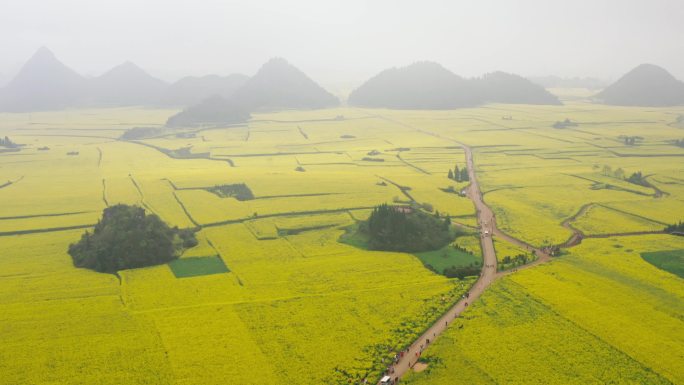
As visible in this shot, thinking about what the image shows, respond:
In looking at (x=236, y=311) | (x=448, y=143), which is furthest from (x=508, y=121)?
(x=236, y=311)

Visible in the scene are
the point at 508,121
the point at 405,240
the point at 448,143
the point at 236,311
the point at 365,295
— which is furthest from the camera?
the point at 508,121

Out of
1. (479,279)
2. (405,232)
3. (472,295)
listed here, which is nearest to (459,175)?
(405,232)

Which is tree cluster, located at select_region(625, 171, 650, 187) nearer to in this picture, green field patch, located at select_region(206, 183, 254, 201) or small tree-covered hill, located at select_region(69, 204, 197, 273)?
green field patch, located at select_region(206, 183, 254, 201)

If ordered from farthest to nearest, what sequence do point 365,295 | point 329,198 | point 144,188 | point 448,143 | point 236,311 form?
point 448,143 → point 144,188 → point 329,198 → point 365,295 → point 236,311

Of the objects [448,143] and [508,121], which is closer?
[448,143]

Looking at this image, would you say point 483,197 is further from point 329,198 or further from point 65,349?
point 65,349

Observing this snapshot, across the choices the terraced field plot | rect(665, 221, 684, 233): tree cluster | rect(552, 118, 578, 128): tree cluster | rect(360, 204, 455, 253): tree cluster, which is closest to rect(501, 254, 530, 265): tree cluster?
the terraced field plot

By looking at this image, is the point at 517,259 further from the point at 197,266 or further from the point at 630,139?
the point at 630,139
